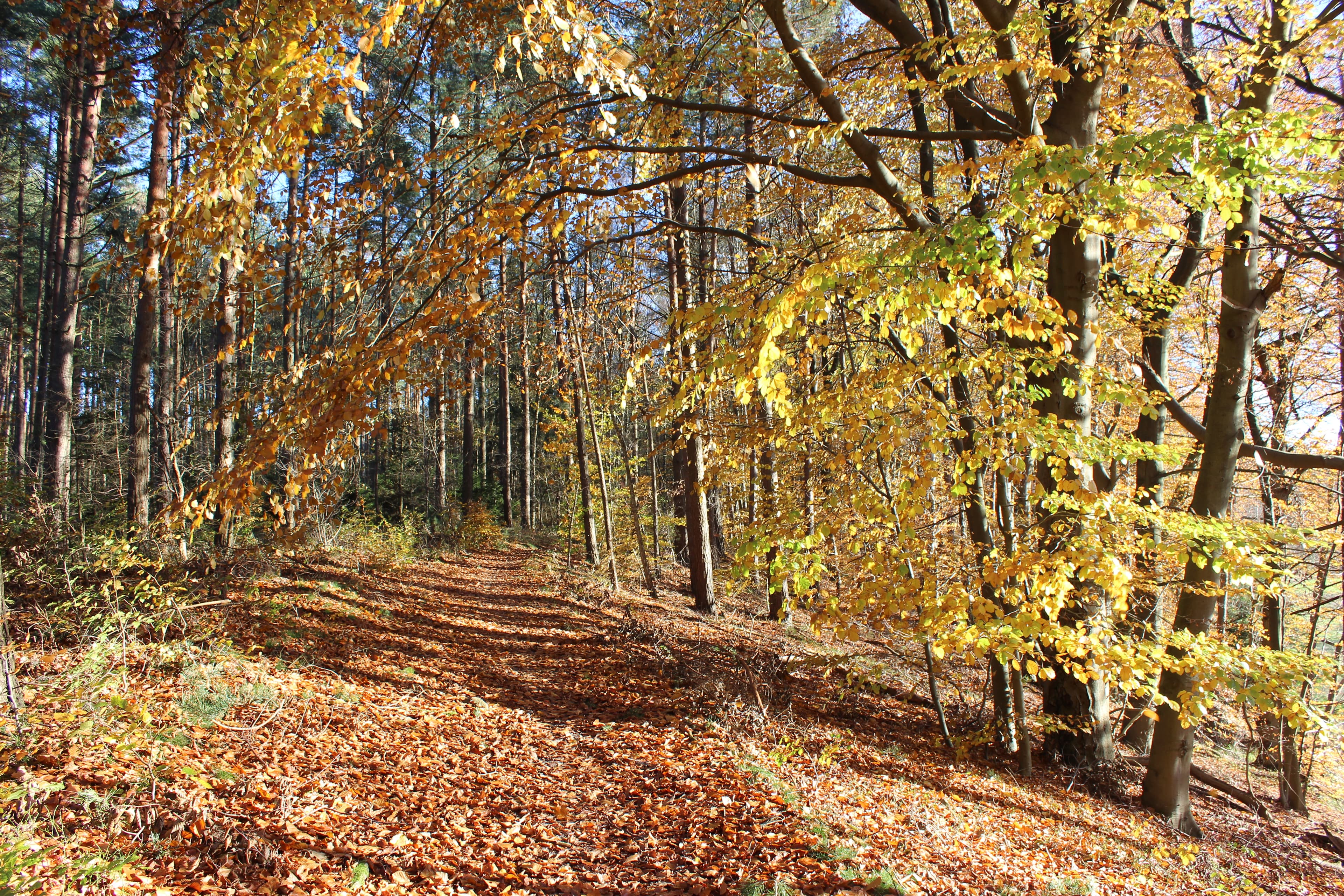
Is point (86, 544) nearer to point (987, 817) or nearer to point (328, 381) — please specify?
point (328, 381)

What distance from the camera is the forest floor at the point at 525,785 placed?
3.28 metres

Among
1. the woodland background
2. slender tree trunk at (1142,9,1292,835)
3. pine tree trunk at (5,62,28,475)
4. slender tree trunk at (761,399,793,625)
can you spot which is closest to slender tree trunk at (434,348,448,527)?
the woodland background

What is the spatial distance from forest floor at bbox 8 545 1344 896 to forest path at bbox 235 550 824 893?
2cm

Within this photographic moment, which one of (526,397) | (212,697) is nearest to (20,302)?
(526,397)

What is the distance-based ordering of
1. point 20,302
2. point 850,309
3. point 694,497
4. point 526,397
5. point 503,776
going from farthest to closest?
point 526,397
point 20,302
point 694,497
point 850,309
point 503,776

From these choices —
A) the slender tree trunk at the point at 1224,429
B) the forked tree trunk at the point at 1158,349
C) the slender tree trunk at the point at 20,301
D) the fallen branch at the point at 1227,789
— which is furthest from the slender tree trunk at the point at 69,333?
the fallen branch at the point at 1227,789

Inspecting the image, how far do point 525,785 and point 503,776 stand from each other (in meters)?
0.21

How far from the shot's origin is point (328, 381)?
3.36m

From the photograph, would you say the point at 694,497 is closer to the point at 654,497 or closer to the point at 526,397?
the point at 654,497

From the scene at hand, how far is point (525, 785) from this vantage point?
4723 millimetres

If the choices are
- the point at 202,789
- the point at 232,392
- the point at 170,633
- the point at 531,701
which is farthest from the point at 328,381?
the point at 232,392

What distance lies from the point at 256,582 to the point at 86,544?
232cm

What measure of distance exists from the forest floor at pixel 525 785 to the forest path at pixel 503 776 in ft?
0.07

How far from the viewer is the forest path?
3.63 m
